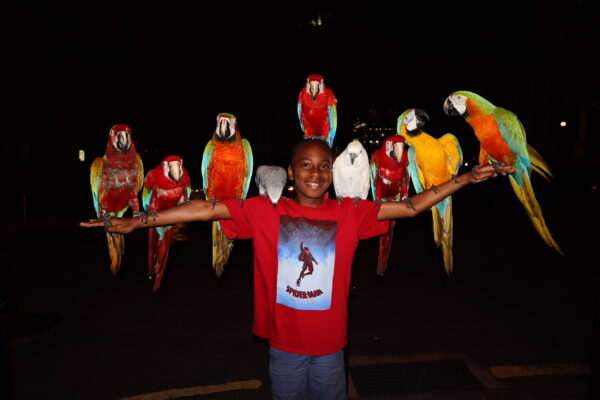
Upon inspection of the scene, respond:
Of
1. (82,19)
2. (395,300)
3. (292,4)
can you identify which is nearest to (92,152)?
(82,19)

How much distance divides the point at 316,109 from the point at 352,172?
0.45 metres

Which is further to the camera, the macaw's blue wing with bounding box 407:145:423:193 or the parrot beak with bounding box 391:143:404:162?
the macaw's blue wing with bounding box 407:145:423:193

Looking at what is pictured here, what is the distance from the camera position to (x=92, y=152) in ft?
10.9

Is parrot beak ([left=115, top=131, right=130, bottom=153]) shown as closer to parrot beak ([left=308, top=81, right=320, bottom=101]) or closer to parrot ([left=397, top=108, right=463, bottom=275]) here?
parrot beak ([left=308, top=81, right=320, bottom=101])

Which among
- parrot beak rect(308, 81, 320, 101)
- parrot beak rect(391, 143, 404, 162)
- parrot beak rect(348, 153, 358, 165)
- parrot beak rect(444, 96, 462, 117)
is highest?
parrot beak rect(308, 81, 320, 101)

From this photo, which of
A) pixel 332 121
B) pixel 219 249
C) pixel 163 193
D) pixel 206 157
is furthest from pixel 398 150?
pixel 163 193

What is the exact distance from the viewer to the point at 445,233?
2.72 metres

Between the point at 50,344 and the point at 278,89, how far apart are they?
4.43m

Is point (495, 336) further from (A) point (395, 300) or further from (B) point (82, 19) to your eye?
(B) point (82, 19)

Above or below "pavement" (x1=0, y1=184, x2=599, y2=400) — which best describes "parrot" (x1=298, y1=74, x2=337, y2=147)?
above

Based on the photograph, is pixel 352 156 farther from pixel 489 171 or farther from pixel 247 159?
pixel 489 171

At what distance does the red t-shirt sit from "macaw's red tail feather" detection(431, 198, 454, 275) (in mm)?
543

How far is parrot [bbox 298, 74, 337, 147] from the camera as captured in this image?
2.40 meters

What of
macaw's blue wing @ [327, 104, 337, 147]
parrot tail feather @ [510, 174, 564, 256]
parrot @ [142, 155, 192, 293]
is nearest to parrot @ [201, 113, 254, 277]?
parrot @ [142, 155, 192, 293]
